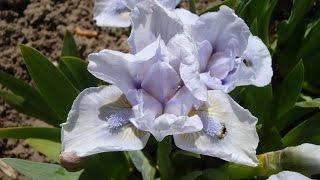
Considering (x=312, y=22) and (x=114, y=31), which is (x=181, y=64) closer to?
(x=312, y=22)

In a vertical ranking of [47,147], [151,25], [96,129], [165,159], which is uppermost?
[151,25]

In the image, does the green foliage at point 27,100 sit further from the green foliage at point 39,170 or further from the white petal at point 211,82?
the white petal at point 211,82

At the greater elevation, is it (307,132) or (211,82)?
(211,82)

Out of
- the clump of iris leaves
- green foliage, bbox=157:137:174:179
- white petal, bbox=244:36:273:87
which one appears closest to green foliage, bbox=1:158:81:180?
the clump of iris leaves

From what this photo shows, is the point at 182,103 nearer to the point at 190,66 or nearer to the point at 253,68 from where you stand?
the point at 190,66

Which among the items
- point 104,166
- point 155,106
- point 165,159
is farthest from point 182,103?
point 104,166

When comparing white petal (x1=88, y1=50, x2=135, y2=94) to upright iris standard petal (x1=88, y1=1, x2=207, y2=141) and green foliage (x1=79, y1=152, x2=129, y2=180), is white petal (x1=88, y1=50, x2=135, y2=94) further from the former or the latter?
green foliage (x1=79, y1=152, x2=129, y2=180)

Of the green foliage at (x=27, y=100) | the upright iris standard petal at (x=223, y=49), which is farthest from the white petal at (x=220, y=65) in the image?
the green foliage at (x=27, y=100)
